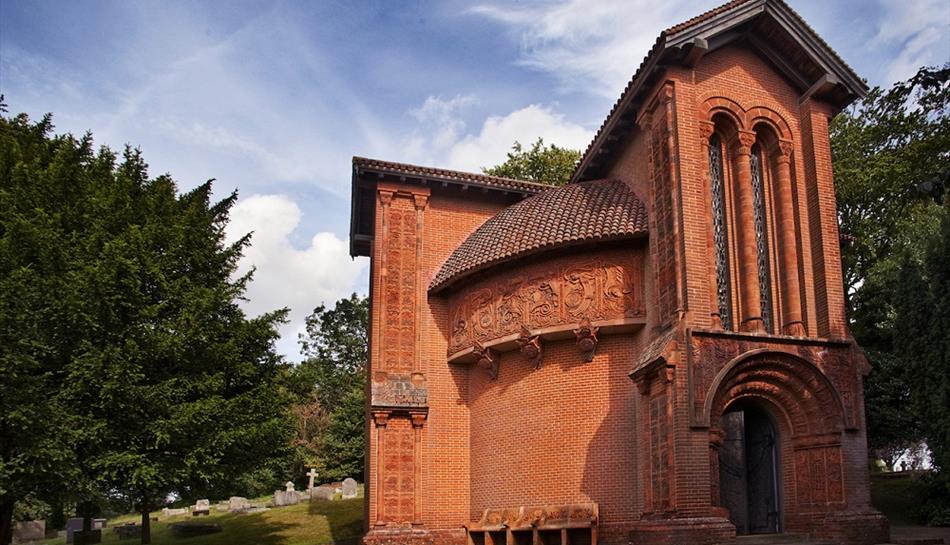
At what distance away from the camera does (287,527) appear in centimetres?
2658

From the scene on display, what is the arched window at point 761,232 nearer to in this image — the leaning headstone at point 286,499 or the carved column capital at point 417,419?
the carved column capital at point 417,419

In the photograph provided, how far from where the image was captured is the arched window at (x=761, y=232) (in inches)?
624

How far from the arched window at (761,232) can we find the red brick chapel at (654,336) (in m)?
0.05

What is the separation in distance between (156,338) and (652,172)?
1105 cm

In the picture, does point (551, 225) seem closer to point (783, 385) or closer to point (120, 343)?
point (783, 385)

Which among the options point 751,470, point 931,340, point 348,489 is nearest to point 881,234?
point 931,340

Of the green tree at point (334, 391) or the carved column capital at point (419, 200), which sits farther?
the green tree at point (334, 391)

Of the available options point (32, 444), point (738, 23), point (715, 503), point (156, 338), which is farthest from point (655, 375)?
point (32, 444)

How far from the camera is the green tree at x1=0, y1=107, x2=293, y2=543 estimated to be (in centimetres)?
1620

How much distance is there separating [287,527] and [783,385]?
17.8 meters

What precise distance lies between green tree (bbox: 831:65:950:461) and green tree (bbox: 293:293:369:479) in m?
15.1

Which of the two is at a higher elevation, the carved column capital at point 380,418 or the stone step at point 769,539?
the carved column capital at point 380,418

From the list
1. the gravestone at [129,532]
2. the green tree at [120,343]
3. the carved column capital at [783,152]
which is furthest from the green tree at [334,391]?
the carved column capital at [783,152]

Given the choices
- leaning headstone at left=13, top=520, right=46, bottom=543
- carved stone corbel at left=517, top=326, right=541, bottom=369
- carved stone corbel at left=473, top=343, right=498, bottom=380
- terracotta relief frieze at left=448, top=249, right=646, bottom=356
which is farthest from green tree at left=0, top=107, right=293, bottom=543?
leaning headstone at left=13, top=520, right=46, bottom=543
